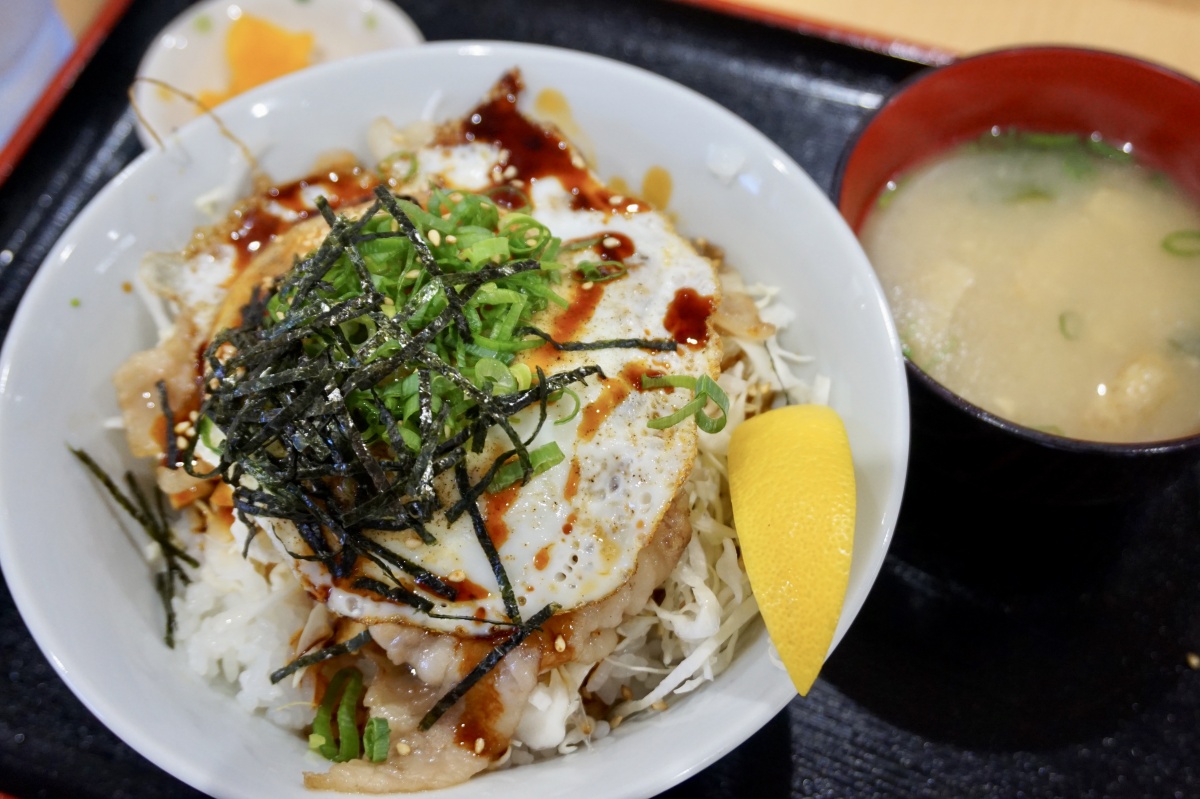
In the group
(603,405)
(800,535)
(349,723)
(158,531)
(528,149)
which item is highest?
(528,149)

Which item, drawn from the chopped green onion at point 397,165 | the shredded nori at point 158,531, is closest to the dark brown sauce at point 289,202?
the chopped green onion at point 397,165

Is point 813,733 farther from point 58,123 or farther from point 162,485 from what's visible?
point 58,123

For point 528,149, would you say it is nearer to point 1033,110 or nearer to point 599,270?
point 599,270

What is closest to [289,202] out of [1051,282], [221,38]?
[221,38]

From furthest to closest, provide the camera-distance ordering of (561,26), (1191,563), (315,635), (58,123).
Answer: (561,26)
(58,123)
(1191,563)
(315,635)

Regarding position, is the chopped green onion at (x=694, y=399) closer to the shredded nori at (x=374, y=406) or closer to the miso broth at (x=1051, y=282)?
the shredded nori at (x=374, y=406)

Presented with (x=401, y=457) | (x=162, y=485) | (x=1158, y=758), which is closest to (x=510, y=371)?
(x=401, y=457)

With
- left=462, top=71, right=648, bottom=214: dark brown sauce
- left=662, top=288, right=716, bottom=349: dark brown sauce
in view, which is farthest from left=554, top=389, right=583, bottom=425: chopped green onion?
left=462, top=71, right=648, bottom=214: dark brown sauce
